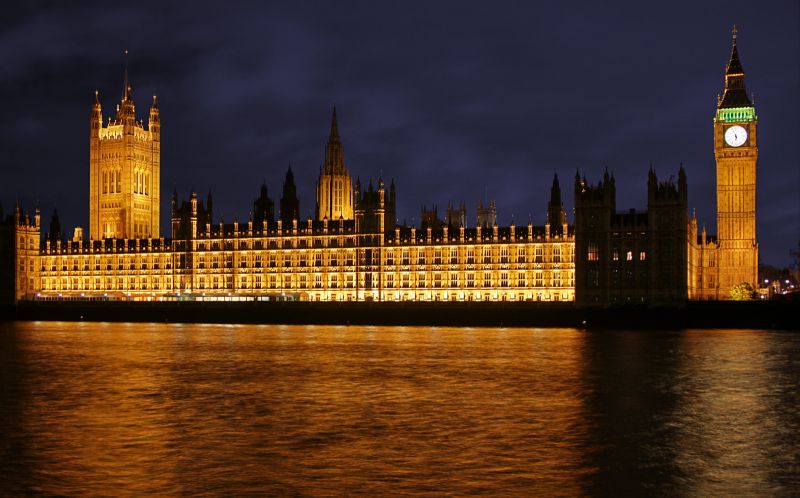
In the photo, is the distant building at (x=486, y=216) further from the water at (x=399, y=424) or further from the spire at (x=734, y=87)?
the water at (x=399, y=424)

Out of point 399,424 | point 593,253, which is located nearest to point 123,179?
point 593,253

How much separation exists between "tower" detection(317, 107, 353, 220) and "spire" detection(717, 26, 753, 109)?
198 ft

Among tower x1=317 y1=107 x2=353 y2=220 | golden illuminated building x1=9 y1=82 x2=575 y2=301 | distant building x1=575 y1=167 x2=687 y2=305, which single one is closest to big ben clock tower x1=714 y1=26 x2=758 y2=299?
distant building x1=575 y1=167 x2=687 y2=305

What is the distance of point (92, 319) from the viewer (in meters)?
121

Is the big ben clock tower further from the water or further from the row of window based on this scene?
the water

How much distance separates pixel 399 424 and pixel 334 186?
122 m

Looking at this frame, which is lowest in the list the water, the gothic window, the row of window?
the water

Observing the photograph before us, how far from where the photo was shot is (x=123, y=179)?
156m

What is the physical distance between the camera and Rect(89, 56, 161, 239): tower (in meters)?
155

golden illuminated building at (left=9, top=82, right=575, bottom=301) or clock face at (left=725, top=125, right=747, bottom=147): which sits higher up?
clock face at (left=725, top=125, right=747, bottom=147)

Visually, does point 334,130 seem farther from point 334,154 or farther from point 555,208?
point 555,208

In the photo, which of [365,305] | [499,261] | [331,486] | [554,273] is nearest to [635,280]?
[554,273]

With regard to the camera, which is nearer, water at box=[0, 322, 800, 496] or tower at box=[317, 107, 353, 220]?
water at box=[0, 322, 800, 496]

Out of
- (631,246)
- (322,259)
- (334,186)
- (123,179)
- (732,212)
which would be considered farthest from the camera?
(123,179)
